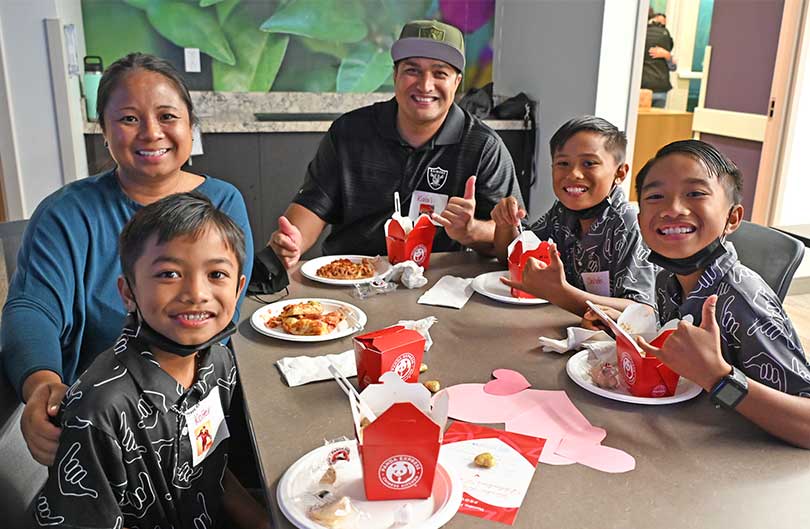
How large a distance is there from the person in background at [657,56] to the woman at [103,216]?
628 centimetres

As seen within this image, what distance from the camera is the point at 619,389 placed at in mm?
1321

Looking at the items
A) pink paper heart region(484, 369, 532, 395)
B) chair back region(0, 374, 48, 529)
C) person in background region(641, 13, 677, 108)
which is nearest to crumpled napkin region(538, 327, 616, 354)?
pink paper heart region(484, 369, 532, 395)

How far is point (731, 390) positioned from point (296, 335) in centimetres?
89

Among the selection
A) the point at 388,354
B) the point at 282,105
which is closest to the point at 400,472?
the point at 388,354

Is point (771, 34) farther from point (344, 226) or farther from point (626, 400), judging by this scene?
point (626, 400)

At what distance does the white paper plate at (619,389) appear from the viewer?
127 cm

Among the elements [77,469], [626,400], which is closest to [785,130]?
[626,400]

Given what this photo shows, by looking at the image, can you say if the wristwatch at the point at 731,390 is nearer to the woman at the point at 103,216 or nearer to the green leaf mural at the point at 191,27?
the woman at the point at 103,216

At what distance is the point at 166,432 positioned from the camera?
1.15 m

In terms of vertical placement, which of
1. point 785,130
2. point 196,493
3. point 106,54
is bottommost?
point 196,493

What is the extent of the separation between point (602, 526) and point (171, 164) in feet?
4.01

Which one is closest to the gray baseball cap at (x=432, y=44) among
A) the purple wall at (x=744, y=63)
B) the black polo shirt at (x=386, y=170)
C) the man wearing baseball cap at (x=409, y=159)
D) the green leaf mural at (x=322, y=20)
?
the man wearing baseball cap at (x=409, y=159)

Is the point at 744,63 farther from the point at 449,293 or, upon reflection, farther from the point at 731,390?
the point at 731,390

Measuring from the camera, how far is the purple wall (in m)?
5.09
